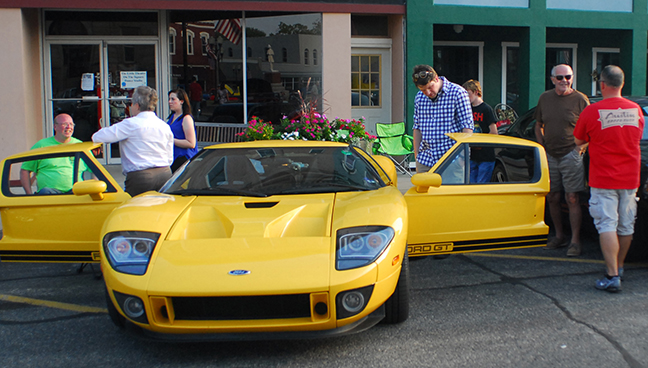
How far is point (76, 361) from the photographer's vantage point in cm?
354

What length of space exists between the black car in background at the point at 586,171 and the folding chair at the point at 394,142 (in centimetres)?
304

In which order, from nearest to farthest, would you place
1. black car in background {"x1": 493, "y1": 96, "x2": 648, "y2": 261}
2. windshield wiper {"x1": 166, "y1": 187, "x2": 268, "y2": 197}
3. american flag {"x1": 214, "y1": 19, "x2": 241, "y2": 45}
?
windshield wiper {"x1": 166, "y1": 187, "x2": 268, "y2": 197} → black car in background {"x1": 493, "y1": 96, "x2": 648, "y2": 261} → american flag {"x1": 214, "y1": 19, "x2": 241, "y2": 45}

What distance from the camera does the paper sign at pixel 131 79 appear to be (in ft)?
38.7

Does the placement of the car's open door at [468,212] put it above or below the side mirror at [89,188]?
below

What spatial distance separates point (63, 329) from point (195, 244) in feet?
4.25

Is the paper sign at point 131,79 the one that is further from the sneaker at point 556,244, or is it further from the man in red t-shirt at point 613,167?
the man in red t-shirt at point 613,167

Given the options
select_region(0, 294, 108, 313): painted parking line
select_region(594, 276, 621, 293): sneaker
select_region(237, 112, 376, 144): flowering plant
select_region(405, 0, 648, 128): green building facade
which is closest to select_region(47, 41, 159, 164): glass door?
select_region(237, 112, 376, 144): flowering plant

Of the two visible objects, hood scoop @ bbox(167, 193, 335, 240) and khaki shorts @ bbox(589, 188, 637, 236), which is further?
khaki shorts @ bbox(589, 188, 637, 236)

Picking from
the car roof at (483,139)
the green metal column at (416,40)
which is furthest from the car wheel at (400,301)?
the green metal column at (416,40)

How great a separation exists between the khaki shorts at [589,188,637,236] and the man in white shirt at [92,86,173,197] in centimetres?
370

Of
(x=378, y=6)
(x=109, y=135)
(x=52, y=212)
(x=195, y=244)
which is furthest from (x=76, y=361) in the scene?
(x=378, y=6)

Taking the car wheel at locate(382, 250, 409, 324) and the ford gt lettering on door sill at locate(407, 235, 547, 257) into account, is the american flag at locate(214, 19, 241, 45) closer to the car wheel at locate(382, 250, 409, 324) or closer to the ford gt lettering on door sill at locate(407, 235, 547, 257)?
the ford gt lettering on door sill at locate(407, 235, 547, 257)

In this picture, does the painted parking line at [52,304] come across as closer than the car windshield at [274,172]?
No

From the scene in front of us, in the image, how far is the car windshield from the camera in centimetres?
439
